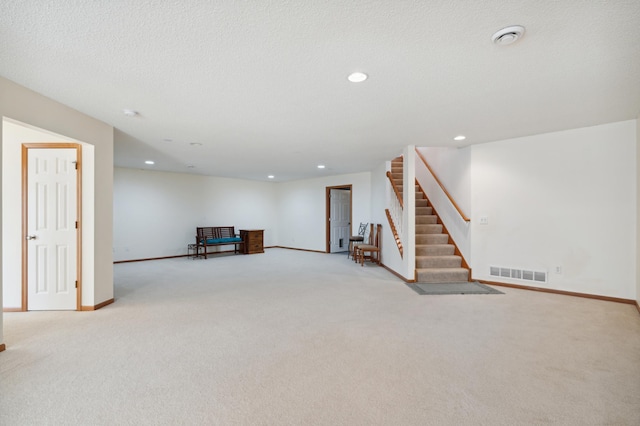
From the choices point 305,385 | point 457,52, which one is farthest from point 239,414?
point 457,52

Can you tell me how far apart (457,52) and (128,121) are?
13.0ft

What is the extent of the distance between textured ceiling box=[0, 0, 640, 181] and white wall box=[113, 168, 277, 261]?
4.03 meters

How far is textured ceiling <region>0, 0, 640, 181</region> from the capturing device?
1.86 meters

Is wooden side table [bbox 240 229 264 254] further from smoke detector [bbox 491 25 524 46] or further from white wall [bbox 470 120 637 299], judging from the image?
smoke detector [bbox 491 25 524 46]

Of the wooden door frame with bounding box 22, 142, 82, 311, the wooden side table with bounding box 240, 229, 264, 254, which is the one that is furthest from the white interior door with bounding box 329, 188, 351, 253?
the wooden door frame with bounding box 22, 142, 82, 311

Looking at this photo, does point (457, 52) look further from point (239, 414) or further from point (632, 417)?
point (239, 414)

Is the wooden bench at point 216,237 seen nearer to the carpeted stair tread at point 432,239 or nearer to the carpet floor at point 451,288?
the carpeted stair tread at point 432,239

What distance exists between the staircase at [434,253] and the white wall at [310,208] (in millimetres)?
2106

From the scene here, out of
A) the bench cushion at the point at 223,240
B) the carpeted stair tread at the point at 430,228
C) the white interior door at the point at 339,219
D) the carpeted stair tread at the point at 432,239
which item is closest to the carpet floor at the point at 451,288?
A: the carpeted stair tread at the point at 432,239

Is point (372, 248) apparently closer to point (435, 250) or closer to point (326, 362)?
point (435, 250)

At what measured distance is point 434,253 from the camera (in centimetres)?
588

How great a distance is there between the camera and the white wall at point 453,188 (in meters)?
5.54

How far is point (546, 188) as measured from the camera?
4727 mm

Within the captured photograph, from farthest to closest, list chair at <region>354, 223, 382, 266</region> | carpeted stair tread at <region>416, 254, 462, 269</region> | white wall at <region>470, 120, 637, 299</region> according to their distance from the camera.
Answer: chair at <region>354, 223, 382, 266</region> < carpeted stair tread at <region>416, 254, 462, 269</region> < white wall at <region>470, 120, 637, 299</region>
